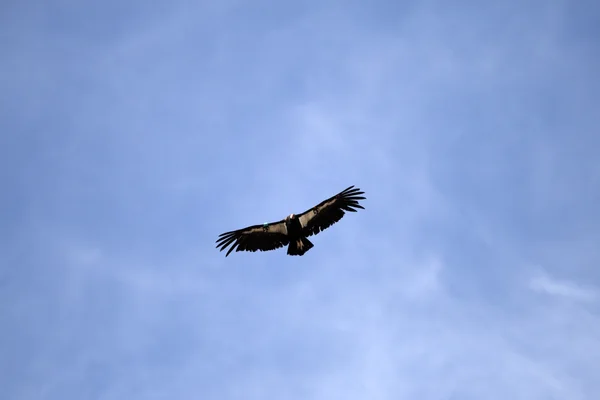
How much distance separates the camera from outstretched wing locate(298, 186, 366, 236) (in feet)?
86.8

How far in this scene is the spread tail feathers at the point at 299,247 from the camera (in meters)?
25.6

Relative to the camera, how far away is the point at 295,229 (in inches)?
1023

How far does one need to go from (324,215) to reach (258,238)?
3563mm

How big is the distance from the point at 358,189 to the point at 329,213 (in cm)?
186

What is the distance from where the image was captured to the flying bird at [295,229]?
85.0 ft

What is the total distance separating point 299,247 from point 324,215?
86.0 inches

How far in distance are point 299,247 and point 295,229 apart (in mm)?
914

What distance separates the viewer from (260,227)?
27234 mm

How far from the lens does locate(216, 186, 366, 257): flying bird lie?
2591 cm

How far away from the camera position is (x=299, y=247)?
84.2ft

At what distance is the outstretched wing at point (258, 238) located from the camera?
27.0 metres

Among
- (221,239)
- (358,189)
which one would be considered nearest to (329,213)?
(358,189)

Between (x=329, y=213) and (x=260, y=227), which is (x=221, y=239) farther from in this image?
(x=329, y=213)

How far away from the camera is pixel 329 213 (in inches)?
1050
